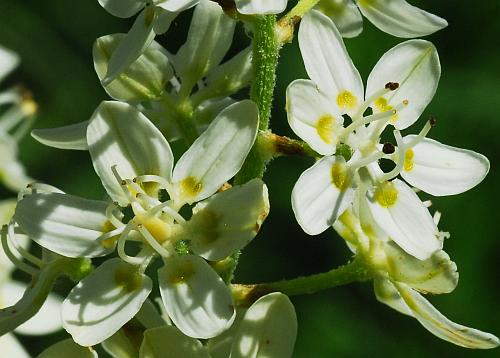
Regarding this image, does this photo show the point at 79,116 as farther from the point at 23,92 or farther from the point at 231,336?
the point at 231,336

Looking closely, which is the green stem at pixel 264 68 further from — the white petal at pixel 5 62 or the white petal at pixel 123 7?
the white petal at pixel 5 62

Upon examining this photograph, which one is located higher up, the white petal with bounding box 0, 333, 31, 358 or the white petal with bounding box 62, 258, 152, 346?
the white petal with bounding box 62, 258, 152, 346

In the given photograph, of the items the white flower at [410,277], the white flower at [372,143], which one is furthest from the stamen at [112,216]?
the white flower at [410,277]

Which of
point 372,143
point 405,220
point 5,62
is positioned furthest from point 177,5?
point 5,62

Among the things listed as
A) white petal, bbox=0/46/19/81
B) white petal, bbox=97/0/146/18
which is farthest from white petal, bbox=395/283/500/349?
white petal, bbox=0/46/19/81

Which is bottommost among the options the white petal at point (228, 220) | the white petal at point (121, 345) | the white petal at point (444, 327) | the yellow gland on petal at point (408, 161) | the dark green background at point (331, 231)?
the dark green background at point (331, 231)

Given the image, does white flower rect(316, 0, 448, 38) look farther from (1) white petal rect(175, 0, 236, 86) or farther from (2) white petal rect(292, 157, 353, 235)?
(2) white petal rect(292, 157, 353, 235)
